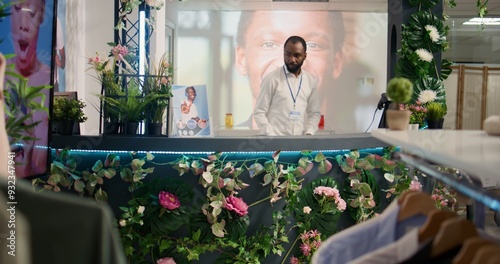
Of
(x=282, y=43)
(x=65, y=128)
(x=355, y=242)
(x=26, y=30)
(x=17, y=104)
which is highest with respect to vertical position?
(x=282, y=43)

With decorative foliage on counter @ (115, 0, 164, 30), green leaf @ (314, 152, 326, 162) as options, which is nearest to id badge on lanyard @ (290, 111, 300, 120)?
decorative foliage on counter @ (115, 0, 164, 30)

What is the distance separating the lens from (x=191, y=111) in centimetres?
427

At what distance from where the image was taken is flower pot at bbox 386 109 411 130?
183cm

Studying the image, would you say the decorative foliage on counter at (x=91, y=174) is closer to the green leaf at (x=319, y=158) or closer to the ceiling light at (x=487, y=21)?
the green leaf at (x=319, y=158)

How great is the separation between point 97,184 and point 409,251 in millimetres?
2729

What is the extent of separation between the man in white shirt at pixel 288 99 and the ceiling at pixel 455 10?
3251 millimetres

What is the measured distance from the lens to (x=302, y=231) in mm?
Answer: 3859

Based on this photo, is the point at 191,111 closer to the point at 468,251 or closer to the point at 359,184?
the point at 359,184

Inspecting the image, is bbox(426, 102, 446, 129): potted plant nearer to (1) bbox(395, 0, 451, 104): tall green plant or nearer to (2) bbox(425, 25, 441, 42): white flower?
(1) bbox(395, 0, 451, 104): tall green plant

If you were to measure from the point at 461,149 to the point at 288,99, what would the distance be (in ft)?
13.8

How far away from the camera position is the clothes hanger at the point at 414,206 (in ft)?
5.00

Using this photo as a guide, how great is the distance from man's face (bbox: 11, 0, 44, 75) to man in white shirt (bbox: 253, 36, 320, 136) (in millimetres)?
3369

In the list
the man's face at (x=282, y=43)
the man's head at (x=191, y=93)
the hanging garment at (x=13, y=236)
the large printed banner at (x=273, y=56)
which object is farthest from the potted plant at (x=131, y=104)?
the man's face at (x=282, y=43)

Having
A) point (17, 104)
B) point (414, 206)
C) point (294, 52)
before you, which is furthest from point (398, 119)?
point (294, 52)
